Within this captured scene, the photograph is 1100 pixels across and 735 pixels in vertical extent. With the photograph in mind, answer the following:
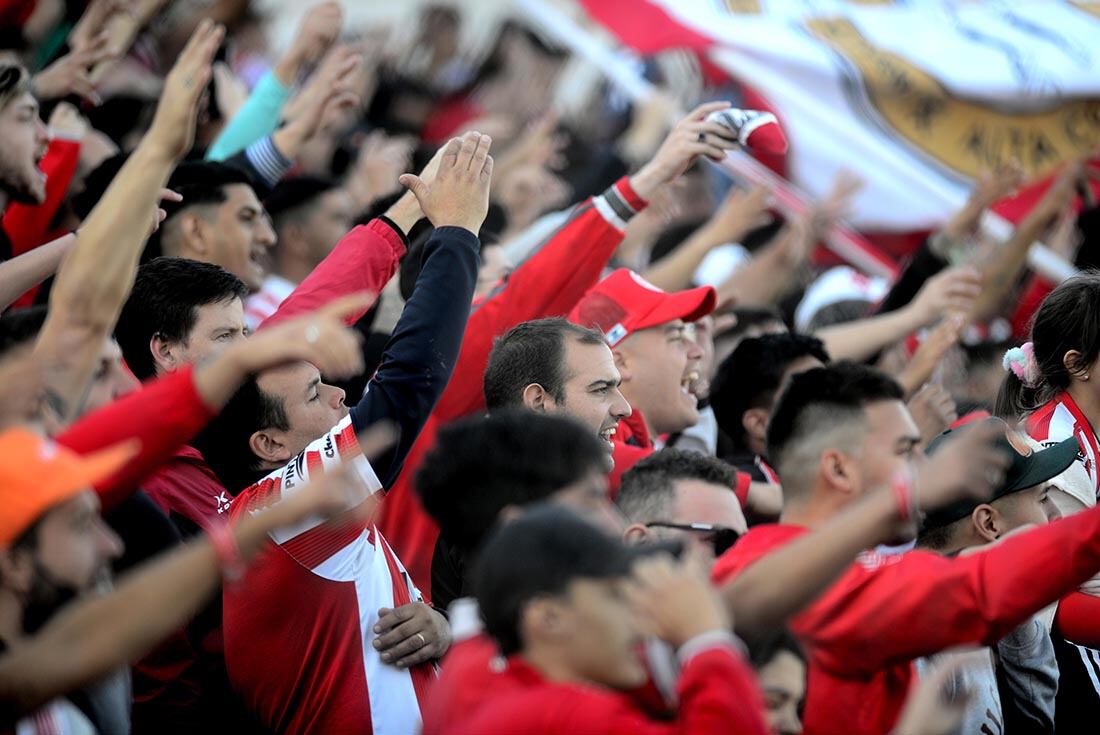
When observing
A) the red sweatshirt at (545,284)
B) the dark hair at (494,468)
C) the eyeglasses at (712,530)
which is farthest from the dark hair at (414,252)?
the dark hair at (494,468)

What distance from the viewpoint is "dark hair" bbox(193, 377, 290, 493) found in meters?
4.49

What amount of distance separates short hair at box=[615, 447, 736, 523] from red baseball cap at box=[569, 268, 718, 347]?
4.31 feet

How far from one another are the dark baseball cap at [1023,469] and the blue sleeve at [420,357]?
1560 mm

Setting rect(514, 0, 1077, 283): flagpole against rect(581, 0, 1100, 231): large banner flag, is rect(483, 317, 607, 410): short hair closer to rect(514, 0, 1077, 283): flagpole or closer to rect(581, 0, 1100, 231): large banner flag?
rect(514, 0, 1077, 283): flagpole

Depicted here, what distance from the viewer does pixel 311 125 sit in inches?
249

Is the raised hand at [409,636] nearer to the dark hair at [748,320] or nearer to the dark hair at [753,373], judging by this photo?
the dark hair at [753,373]

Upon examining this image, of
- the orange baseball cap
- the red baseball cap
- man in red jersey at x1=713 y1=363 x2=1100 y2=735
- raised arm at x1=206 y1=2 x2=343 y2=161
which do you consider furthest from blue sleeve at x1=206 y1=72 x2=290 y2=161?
the orange baseball cap

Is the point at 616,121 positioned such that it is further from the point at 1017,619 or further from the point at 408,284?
the point at 1017,619

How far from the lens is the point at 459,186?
168 inches

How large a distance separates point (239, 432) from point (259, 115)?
8.89 feet

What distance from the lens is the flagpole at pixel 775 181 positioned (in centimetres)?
820

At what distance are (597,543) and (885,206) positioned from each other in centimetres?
592

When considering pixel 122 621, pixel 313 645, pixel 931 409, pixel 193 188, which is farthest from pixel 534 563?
pixel 193 188

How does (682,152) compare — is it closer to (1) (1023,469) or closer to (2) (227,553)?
(1) (1023,469)
